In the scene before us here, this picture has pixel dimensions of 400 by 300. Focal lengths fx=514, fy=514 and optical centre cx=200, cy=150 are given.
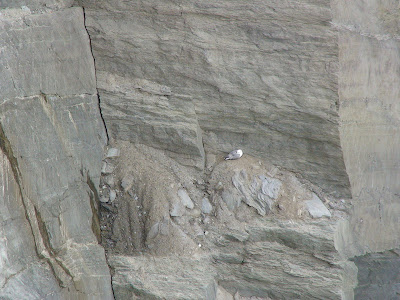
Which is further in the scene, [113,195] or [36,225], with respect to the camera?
[113,195]

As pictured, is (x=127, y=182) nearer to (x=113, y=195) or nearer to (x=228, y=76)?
(x=113, y=195)

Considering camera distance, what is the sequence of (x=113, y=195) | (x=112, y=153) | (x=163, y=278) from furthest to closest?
1. (x=112, y=153)
2. (x=113, y=195)
3. (x=163, y=278)

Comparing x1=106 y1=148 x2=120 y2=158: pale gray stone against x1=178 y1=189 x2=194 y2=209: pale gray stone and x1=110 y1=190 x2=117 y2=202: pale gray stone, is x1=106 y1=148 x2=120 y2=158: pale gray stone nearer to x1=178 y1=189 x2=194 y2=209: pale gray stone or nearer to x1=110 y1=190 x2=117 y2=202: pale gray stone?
x1=110 y1=190 x2=117 y2=202: pale gray stone

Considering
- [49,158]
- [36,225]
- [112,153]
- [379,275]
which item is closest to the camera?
[36,225]

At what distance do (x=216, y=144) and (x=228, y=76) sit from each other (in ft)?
1.98

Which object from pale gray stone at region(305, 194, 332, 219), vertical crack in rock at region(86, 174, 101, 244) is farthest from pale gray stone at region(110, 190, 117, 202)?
pale gray stone at region(305, 194, 332, 219)

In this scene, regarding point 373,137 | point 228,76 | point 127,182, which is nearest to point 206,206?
point 127,182

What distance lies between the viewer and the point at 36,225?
3.52 meters

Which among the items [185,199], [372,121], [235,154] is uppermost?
[372,121]

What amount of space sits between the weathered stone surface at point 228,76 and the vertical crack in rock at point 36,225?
1.04 m

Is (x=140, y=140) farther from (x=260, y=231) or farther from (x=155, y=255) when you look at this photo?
(x=260, y=231)

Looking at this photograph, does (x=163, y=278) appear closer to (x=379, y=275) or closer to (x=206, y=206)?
(x=206, y=206)

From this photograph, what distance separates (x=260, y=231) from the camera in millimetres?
4035

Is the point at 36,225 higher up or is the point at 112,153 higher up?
the point at 112,153
